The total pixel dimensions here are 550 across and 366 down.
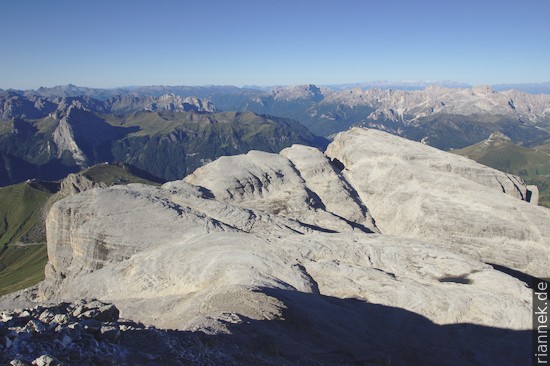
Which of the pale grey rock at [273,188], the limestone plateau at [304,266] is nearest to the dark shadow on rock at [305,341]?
the limestone plateau at [304,266]

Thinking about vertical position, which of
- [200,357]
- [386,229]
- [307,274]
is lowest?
[386,229]

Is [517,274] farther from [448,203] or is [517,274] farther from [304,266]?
[304,266]

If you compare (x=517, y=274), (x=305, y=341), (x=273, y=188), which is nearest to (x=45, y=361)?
(x=305, y=341)

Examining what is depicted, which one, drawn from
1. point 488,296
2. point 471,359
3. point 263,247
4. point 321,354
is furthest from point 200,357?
point 488,296

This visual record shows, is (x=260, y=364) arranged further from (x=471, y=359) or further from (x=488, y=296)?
(x=488, y=296)

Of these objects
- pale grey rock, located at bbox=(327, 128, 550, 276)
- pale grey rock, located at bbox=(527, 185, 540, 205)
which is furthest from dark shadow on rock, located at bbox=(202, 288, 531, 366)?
pale grey rock, located at bbox=(527, 185, 540, 205)

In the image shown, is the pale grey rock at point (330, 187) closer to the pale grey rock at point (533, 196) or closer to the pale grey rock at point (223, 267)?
the pale grey rock at point (223, 267)
